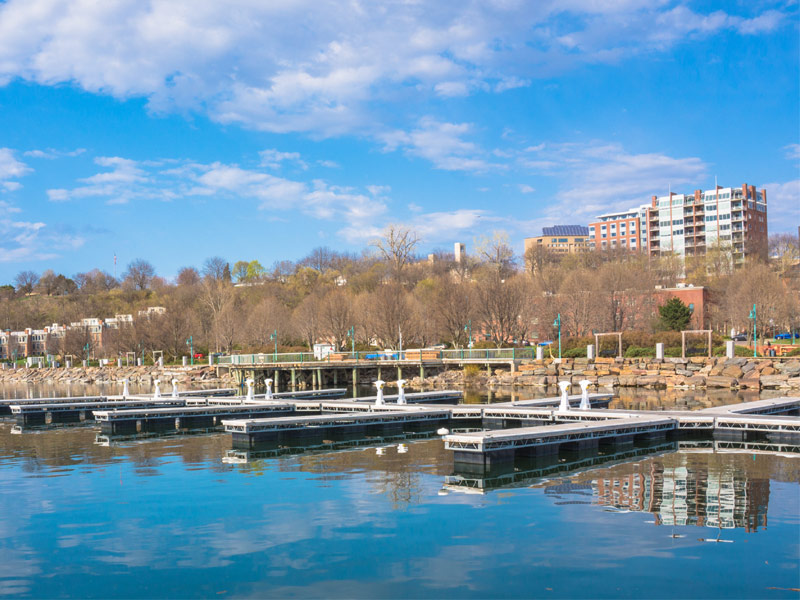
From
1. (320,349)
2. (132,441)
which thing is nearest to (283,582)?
(132,441)

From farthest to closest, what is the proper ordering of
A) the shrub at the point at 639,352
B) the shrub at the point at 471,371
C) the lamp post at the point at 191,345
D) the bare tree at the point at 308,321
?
the lamp post at the point at 191,345 < the bare tree at the point at 308,321 < the shrub at the point at 471,371 < the shrub at the point at 639,352

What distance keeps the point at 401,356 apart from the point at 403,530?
147ft

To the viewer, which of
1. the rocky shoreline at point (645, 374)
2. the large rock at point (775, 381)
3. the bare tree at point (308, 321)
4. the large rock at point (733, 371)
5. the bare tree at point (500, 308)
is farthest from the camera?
the bare tree at point (308, 321)

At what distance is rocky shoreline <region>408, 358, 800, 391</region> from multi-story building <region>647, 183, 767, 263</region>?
80.8 metres

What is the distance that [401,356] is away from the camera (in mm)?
57438

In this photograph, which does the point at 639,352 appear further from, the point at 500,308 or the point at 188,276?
the point at 188,276

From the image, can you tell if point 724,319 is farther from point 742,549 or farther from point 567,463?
point 742,549

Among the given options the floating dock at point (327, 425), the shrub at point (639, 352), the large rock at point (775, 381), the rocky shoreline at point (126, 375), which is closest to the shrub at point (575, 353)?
the shrub at point (639, 352)

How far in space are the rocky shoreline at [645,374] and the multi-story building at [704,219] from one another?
80811mm

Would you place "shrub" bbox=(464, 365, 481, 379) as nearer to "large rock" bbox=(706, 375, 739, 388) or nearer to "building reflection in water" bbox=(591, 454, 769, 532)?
"large rock" bbox=(706, 375, 739, 388)

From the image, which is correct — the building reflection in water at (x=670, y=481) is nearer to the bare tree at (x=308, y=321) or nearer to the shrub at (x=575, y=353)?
the shrub at (x=575, y=353)

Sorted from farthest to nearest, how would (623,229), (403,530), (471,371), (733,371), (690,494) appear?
(623,229), (471,371), (733,371), (690,494), (403,530)

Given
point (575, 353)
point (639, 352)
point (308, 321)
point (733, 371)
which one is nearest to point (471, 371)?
point (575, 353)

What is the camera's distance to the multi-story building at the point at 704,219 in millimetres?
128000
